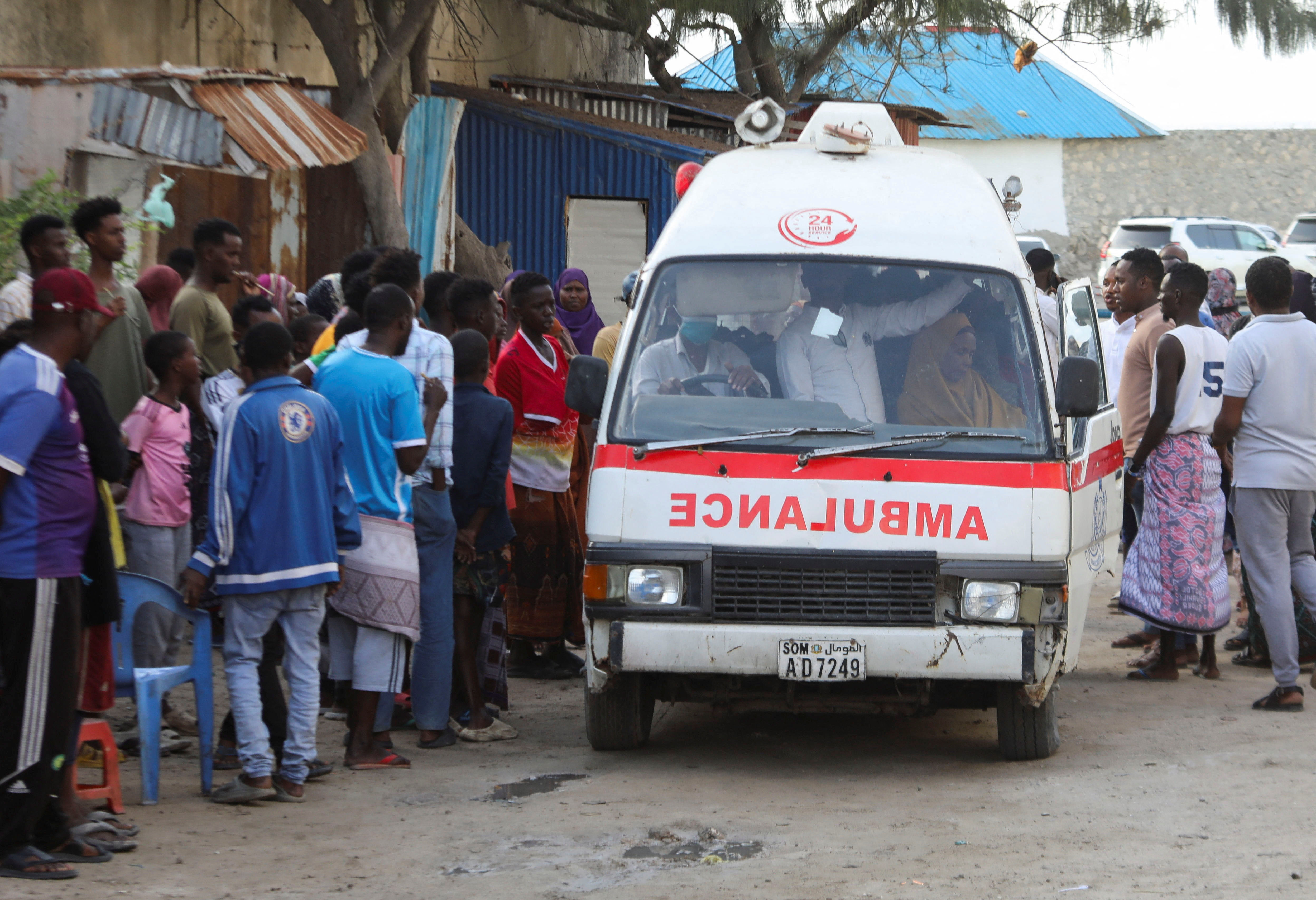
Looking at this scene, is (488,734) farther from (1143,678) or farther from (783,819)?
(1143,678)

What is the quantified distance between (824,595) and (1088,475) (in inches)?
56.2

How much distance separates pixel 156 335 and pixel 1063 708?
4.32m

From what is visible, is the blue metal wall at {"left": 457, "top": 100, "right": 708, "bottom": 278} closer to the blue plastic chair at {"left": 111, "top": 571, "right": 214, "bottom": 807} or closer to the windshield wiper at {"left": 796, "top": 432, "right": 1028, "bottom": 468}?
the windshield wiper at {"left": 796, "top": 432, "right": 1028, "bottom": 468}

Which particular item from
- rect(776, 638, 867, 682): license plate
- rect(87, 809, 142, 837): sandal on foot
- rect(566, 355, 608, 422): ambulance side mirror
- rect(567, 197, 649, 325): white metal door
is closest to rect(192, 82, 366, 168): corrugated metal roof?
rect(566, 355, 608, 422): ambulance side mirror

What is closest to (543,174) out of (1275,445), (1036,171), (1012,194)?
(1012,194)

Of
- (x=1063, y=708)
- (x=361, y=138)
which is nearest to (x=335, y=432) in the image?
(x=1063, y=708)

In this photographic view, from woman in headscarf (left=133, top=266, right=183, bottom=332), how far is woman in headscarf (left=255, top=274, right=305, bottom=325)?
1.64 meters

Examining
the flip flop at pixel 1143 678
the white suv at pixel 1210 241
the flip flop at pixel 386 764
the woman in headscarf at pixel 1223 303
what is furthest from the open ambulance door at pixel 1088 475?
the white suv at pixel 1210 241

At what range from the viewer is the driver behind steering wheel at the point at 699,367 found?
5629 millimetres

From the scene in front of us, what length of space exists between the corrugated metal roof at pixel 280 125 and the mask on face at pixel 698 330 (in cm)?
450

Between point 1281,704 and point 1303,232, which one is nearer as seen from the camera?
point 1281,704

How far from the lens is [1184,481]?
23.7ft

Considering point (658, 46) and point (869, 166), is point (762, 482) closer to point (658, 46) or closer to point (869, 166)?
point (869, 166)

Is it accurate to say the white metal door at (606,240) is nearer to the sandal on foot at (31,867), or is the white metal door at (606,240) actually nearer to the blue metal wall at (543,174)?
the blue metal wall at (543,174)
